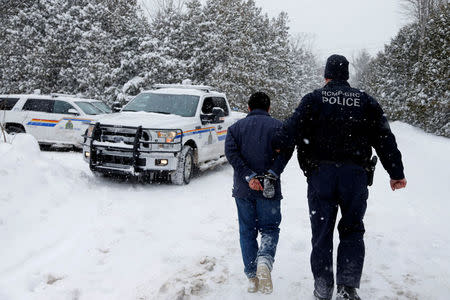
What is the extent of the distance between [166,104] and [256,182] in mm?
5818

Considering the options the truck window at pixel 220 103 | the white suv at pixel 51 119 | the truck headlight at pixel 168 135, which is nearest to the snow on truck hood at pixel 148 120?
the truck headlight at pixel 168 135

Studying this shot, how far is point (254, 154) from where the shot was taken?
3.64m

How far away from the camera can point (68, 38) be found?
27656 mm

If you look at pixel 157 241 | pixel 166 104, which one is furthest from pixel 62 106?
pixel 157 241

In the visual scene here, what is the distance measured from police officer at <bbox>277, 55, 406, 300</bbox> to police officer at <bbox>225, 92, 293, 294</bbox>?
356mm

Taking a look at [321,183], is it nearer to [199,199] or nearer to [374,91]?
[199,199]

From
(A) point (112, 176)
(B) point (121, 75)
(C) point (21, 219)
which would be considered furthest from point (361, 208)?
(B) point (121, 75)

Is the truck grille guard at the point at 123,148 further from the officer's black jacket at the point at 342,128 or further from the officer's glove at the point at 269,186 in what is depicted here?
the officer's black jacket at the point at 342,128

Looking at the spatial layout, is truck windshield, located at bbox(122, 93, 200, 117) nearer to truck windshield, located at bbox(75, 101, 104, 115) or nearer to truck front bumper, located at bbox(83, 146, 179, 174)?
truck front bumper, located at bbox(83, 146, 179, 174)

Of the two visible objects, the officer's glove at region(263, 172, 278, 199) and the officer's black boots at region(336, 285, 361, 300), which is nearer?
the officer's black boots at region(336, 285, 361, 300)

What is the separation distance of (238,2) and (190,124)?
78.6ft

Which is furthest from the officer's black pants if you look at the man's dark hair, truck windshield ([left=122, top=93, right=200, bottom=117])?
truck windshield ([left=122, top=93, right=200, bottom=117])

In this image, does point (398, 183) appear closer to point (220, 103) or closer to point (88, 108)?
point (220, 103)

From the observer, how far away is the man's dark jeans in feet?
11.7
